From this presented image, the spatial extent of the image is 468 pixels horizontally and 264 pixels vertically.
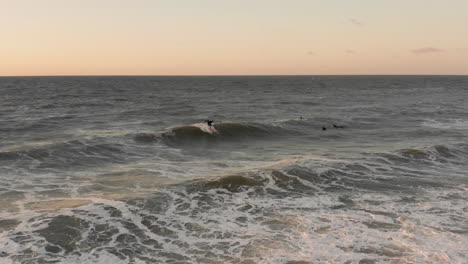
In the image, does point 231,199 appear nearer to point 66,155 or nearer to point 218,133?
point 66,155

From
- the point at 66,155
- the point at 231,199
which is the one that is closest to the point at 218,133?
the point at 66,155

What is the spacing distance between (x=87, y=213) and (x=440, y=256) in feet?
36.9

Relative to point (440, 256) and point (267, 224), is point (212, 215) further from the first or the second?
point (440, 256)

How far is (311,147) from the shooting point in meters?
27.7

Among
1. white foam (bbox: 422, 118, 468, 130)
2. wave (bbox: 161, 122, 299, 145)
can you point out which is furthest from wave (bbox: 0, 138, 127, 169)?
white foam (bbox: 422, 118, 468, 130)

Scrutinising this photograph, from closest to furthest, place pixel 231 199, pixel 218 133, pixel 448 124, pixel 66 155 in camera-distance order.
→ pixel 231 199
pixel 66 155
pixel 218 133
pixel 448 124

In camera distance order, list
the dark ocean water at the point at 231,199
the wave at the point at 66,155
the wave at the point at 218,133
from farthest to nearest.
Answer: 1. the wave at the point at 218,133
2. the wave at the point at 66,155
3. the dark ocean water at the point at 231,199

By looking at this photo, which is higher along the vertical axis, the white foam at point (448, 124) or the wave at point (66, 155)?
the white foam at point (448, 124)

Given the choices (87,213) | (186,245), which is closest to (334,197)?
(186,245)

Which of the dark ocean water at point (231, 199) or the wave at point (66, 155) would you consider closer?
the dark ocean water at point (231, 199)

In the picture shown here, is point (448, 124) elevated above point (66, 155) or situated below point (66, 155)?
above

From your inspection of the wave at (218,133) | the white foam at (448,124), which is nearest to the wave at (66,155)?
the wave at (218,133)

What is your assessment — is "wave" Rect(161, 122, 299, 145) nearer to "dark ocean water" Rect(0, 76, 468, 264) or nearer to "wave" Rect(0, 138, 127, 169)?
"dark ocean water" Rect(0, 76, 468, 264)

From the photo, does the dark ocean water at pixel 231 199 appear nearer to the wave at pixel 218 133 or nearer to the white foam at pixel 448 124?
the wave at pixel 218 133
